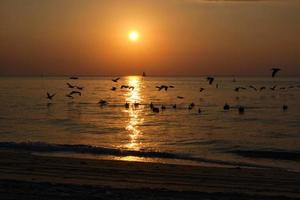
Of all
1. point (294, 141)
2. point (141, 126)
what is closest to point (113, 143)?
point (294, 141)

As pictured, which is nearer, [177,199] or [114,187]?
[177,199]

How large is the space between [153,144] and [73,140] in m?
4.72

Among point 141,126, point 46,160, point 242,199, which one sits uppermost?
point 141,126

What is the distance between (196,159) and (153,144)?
7.12 meters

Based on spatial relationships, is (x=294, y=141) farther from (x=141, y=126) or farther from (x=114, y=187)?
(x=114, y=187)

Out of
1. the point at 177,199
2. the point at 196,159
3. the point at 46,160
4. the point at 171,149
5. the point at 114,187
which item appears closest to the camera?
the point at 177,199

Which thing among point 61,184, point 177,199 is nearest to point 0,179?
point 61,184

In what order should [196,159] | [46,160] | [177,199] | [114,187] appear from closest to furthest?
1. [177,199]
2. [114,187]
3. [46,160]
4. [196,159]

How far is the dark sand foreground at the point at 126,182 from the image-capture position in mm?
9852

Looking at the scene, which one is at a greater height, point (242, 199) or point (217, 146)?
point (217, 146)

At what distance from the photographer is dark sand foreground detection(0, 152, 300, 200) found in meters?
9.85

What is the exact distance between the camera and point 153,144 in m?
28.6

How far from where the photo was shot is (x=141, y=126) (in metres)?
42.0

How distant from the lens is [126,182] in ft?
39.1
